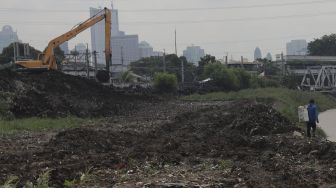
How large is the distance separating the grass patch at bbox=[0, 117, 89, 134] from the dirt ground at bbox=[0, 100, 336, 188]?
1901 mm

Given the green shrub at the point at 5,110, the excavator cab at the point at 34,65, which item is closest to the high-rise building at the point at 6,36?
the excavator cab at the point at 34,65

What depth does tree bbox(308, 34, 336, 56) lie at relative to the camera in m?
109

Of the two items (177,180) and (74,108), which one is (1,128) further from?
(177,180)

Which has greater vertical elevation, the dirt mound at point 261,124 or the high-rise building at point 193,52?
the high-rise building at point 193,52

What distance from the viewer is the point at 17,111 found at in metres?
27.8

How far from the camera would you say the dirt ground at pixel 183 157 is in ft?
34.1

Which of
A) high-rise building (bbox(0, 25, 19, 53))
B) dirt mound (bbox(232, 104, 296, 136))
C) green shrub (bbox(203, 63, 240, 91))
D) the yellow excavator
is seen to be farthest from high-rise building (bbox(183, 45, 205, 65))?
dirt mound (bbox(232, 104, 296, 136))

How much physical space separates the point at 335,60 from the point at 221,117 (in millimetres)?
77545

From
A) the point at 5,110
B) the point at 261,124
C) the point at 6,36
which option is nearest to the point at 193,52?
the point at 6,36

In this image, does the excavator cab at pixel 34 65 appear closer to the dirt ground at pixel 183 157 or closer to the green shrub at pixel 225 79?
the dirt ground at pixel 183 157

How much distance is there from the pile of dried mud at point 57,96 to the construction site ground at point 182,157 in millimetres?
6684

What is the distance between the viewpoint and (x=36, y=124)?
24.2 m

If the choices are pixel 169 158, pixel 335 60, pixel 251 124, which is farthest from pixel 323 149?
pixel 335 60

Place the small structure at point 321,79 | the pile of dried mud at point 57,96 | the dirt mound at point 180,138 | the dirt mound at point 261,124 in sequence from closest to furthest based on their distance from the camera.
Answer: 1. the dirt mound at point 180,138
2. the dirt mound at point 261,124
3. the pile of dried mud at point 57,96
4. the small structure at point 321,79
